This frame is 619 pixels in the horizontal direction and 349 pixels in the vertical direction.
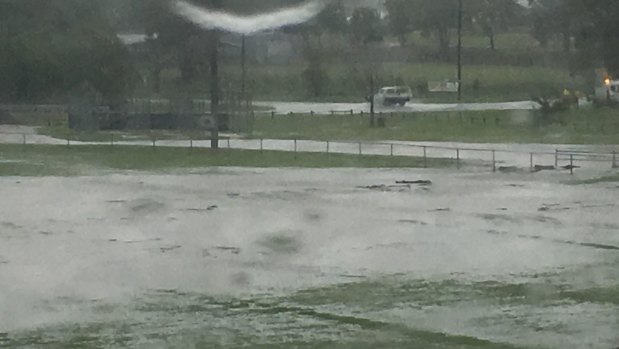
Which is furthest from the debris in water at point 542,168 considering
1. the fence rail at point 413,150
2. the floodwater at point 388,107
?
the floodwater at point 388,107

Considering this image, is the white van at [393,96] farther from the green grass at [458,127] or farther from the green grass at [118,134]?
the green grass at [118,134]

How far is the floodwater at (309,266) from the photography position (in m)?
8.26

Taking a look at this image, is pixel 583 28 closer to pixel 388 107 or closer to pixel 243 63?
pixel 243 63

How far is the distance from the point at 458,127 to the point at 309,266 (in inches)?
851

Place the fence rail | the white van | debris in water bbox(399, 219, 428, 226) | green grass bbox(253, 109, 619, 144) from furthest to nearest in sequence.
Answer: the white van, green grass bbox(253, 109, 619, 144), the fence rail, debris in water bbox(399, 219, 428, 226)

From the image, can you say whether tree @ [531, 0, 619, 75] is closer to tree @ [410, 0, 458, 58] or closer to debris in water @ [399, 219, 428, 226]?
tree @ [410, 0, 458, 58]

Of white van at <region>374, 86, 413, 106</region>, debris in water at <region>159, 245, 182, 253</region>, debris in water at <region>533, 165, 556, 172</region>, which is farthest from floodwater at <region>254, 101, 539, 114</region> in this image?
debris in water at <region>159, 245, 182, 253</region>

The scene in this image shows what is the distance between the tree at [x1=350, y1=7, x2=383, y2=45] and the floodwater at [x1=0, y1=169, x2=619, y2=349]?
6247 mm

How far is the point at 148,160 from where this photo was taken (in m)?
25.9

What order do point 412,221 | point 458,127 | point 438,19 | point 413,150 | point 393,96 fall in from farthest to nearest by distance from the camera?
1. point 393,96
2. point 458,127
3. point 413,150
4. point 438,19
5. point 412,221

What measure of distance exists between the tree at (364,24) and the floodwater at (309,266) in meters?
6.25

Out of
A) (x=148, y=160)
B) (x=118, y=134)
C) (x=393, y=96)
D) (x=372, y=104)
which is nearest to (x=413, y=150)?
(x=372, y=104)

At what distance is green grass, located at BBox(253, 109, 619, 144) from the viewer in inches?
1161

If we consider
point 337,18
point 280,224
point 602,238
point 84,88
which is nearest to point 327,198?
point 280,224
